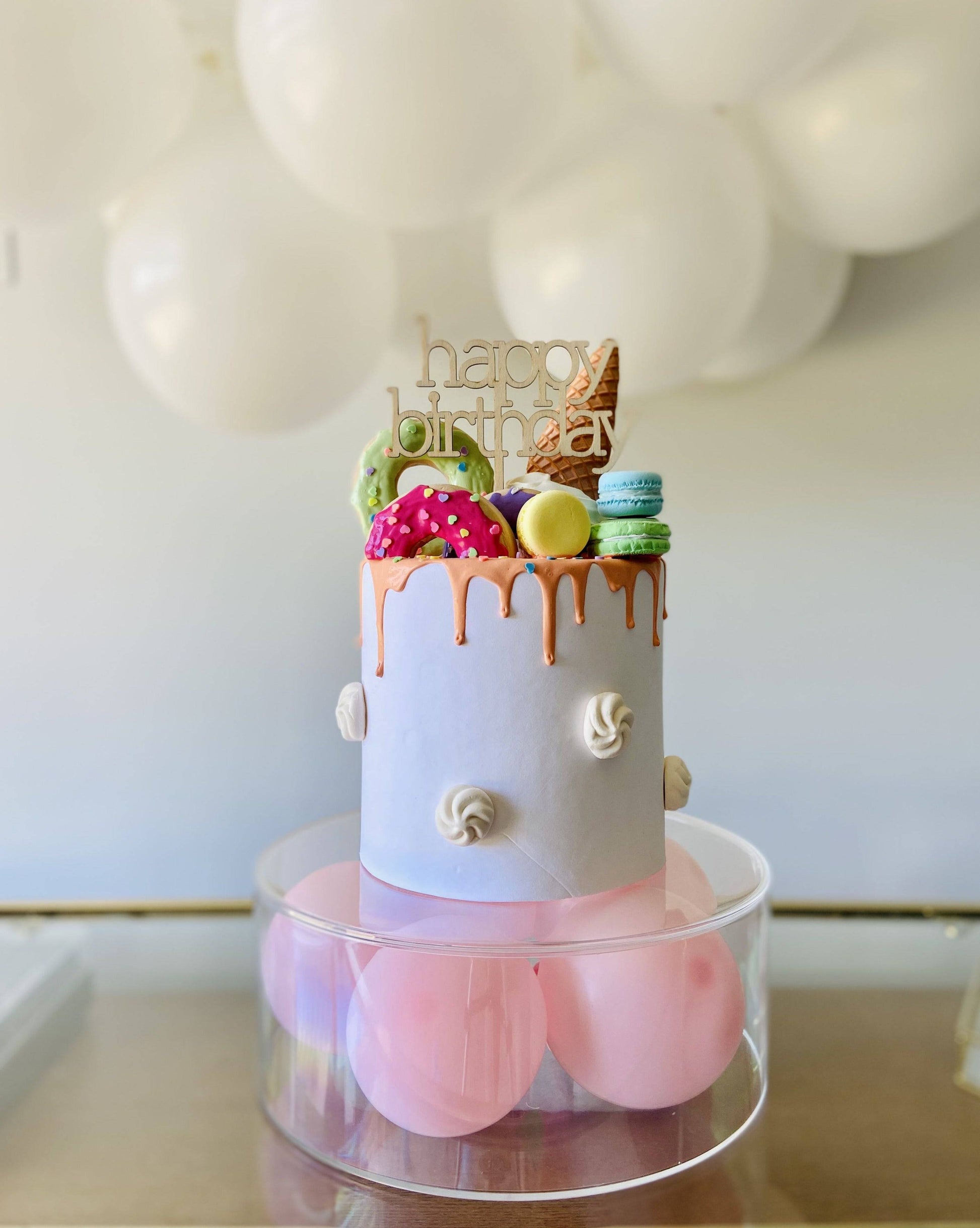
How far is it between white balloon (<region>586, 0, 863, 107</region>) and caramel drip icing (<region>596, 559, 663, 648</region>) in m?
0.47

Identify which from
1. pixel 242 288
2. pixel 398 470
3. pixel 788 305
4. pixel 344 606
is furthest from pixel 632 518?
pixel 344 606

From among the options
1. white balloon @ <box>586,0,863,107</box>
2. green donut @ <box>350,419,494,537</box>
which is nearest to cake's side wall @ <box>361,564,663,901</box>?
green donut @ <box>350,419,494,537</box>

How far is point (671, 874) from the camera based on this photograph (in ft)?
2.96

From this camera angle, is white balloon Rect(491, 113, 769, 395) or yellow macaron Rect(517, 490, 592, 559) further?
white balloon Rect(491, 113, 769, 395)

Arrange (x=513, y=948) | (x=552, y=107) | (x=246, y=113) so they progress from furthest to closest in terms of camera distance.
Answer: (x=246, y=113) → (x=552, y=107) → (x=513, y=948)

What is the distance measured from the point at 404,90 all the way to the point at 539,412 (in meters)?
0.32

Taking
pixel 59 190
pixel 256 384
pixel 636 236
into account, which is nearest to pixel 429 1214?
pixel 256 384

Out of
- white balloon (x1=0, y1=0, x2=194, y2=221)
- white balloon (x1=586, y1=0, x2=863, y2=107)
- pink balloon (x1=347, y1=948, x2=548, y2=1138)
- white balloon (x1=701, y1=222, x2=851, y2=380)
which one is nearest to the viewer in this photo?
pink balloon (x1=347, y1=948, x2=548, y2=1138)

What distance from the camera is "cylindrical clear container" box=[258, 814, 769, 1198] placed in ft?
2.46

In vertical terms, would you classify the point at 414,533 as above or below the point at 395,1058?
above

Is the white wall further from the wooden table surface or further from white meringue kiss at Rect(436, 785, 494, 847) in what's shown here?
white meringue kiss at Rect(436, 785, 494, 847)

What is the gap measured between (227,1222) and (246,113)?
1267 millimetres

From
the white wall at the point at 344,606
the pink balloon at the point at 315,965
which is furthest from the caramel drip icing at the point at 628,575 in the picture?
the white wall at the point at 344,606

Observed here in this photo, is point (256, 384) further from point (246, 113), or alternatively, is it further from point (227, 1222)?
point (227, 1222)
